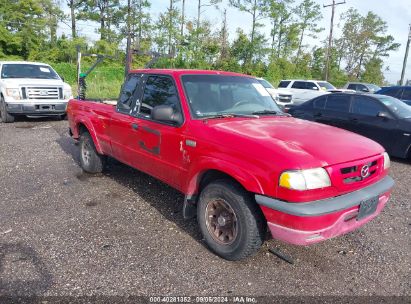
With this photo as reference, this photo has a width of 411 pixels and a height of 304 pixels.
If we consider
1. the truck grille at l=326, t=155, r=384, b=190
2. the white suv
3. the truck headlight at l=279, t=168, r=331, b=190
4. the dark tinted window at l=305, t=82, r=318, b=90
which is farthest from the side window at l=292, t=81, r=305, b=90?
the truck headlight at l=279, t=168, r=331, b=190

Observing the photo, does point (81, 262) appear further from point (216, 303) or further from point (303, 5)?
point (303, 5)

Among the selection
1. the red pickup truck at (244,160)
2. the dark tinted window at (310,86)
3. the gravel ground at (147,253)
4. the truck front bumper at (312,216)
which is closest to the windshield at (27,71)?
the gravel ground at (147,253)

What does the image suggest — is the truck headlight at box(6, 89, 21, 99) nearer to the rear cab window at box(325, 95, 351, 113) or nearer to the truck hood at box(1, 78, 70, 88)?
the truck hood at box(1, 78, 70, 88)

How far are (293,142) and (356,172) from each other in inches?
24.0

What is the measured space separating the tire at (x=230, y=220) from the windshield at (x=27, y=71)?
9944mm

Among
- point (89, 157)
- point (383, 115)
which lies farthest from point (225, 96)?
point (383, 115)

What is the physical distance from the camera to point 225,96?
3.87 metres

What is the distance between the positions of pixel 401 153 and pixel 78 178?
653 cm

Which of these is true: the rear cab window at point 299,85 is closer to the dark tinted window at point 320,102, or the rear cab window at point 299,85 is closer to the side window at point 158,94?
the dark tinted window at point 320,102

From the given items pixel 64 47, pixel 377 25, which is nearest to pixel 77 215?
pixel 64 47

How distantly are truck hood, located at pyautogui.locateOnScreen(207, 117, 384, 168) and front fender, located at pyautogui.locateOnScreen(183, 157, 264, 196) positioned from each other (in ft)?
0.56

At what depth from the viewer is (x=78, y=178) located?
5488 mm

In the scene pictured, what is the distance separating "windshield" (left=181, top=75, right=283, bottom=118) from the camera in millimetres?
3623

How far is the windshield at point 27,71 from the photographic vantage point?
35.0 feet
